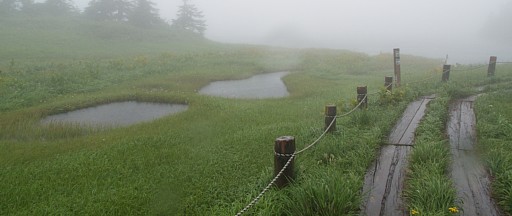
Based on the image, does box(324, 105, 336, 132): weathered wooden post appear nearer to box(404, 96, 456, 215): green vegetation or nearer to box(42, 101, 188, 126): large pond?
box(404, 96, 456, 215): green vegetation

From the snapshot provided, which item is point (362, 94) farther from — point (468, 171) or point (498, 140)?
point (468, 171)

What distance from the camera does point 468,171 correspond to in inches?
253

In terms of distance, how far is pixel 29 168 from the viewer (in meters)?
7.49

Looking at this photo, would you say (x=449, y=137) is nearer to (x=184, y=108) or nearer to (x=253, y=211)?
(x=253, y=211)

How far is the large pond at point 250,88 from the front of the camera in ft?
57.5

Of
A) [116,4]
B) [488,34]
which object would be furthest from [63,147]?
[488,34]

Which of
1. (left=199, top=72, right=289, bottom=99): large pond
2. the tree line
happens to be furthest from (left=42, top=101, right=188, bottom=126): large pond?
the tree line

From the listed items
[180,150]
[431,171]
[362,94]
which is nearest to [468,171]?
[431,171]

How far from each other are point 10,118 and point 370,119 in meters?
12.1

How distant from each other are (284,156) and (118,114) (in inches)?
393

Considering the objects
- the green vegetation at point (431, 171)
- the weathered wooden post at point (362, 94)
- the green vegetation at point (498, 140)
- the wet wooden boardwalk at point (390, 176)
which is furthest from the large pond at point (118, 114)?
the green vegetation at point (498, 140)

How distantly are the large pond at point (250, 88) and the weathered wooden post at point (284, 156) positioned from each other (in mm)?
11028

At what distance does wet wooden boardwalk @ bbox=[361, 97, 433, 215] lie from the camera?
17.5ft

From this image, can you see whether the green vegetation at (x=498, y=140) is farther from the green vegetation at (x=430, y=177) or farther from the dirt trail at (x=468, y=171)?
the green vegetation at (x=430, y=177)
